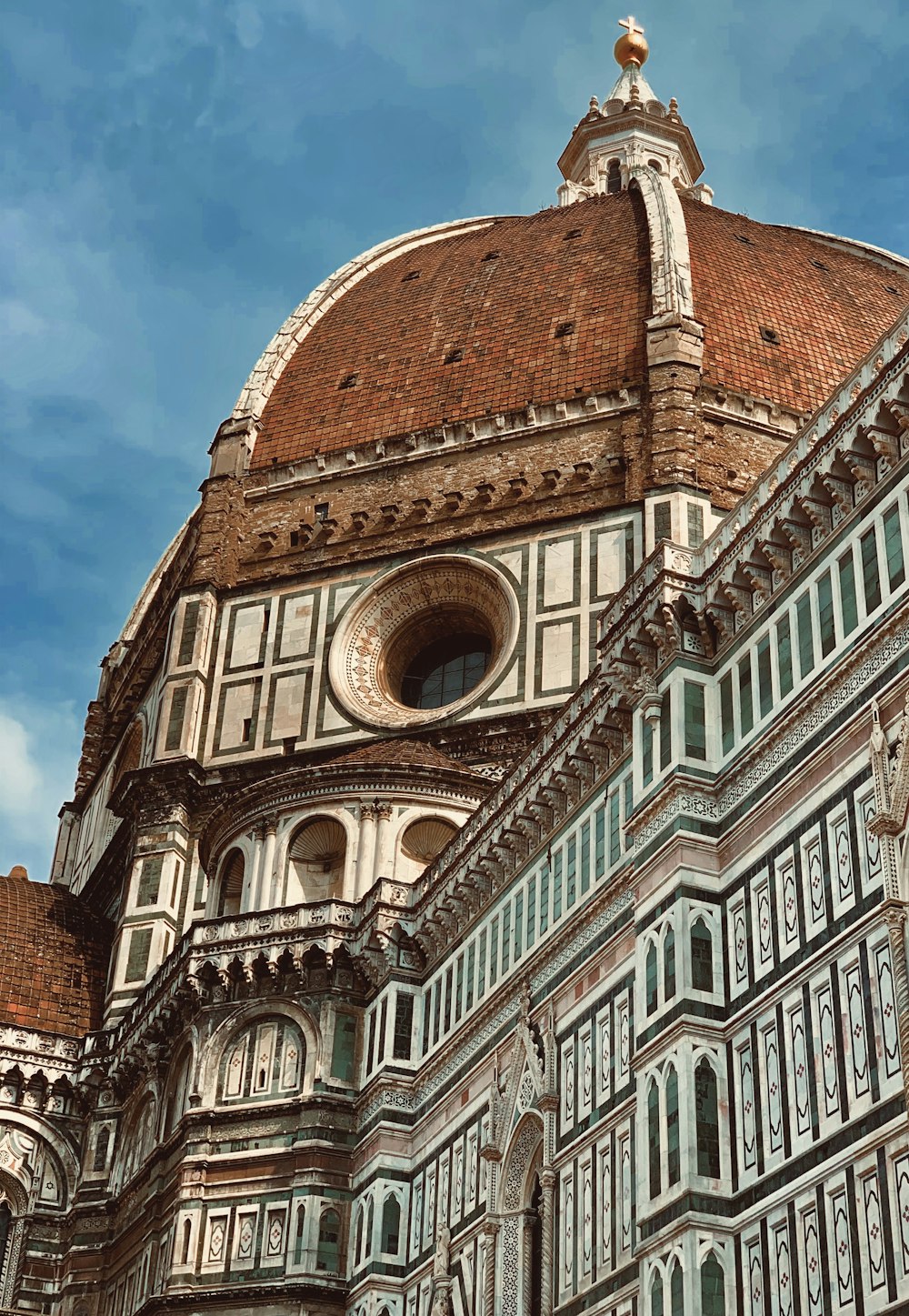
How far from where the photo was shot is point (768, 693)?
2448 centimetres

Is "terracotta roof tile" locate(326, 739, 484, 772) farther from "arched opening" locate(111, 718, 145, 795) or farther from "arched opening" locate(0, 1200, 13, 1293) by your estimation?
"arched opening" locate(0, 1200, 13, 1293)

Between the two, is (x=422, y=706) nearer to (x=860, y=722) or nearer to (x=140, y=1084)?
(x=140, y=1084)

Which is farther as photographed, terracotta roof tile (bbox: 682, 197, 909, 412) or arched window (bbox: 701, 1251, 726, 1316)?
terracotta roof tile (bbox: 682, 197, 909, 412)

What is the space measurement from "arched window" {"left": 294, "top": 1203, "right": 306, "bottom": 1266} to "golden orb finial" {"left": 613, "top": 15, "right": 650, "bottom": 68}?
5071 cm

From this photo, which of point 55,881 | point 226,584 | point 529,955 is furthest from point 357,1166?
point 55,881

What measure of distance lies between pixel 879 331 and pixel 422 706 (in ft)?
54.5

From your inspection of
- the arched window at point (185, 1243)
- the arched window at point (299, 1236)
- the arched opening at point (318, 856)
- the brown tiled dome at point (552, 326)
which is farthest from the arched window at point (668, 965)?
the brown tiled dome at point (552, 326)

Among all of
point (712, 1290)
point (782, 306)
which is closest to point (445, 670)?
point (782, 306)

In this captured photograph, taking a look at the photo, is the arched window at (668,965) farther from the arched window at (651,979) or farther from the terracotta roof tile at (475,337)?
the terracotta roof tile at (475,337)

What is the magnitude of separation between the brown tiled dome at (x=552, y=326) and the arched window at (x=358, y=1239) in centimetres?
2181

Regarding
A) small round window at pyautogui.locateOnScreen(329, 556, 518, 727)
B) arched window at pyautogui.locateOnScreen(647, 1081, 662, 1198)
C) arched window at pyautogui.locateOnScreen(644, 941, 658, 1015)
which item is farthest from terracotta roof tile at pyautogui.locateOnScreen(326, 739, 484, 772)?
arched window at pyautogui.locateOnScreen(647, 1081, 662, 1198)

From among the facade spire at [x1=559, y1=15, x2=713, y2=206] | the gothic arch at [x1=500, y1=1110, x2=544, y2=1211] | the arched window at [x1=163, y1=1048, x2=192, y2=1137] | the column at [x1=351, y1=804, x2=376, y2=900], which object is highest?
the facade spire at [x1=559, y1=15, x2=713, y2=206]

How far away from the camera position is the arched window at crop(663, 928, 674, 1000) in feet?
77.5

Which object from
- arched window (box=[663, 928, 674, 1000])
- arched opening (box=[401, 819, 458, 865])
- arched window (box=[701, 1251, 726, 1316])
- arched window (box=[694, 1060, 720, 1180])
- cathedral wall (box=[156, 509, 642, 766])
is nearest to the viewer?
arched window (box=[701, 1251, 726, 1316])
